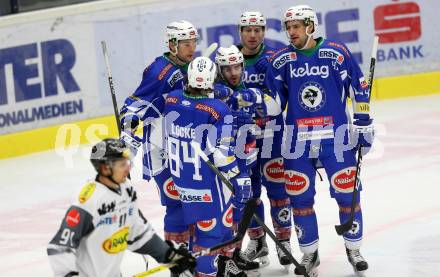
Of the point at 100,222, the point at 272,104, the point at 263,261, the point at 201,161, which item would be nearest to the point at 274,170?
the point at 272,104

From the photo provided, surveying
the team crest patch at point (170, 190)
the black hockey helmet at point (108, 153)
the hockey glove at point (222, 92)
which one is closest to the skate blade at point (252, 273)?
Answer: the team crest patch at point (170, 190)

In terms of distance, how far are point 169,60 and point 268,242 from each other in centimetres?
165

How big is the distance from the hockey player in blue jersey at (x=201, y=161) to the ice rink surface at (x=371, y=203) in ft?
3.10

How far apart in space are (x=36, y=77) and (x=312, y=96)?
4.79 meters

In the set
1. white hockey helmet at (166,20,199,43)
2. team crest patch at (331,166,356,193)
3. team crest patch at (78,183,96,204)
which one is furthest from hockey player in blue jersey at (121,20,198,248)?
team crest patch at (78,183,96,204)

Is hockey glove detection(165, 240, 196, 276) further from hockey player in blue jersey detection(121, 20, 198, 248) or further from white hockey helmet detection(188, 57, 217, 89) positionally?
hockey player in blue jersey detection(121, 20, 198, 248)

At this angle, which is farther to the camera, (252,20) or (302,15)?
(252,20)

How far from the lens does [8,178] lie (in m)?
10.2

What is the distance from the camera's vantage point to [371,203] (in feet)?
28.0

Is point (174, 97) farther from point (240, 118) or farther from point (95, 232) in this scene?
point (95, 232)

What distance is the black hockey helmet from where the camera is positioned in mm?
5074

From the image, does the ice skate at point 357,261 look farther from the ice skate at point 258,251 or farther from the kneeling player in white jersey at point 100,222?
the kneeling player in white jersey at point 100,222

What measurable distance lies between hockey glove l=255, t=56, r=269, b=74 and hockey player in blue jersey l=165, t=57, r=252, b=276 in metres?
0.78

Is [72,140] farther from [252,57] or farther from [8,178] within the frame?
[252,57]
